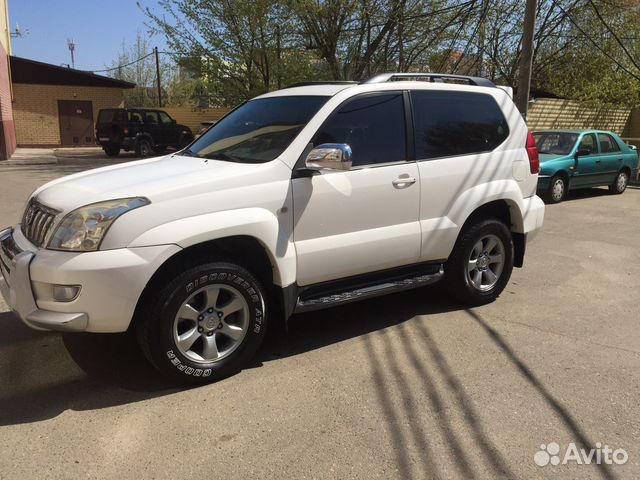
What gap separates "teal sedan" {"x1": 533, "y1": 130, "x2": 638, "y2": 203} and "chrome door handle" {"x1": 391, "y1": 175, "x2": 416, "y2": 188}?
25.4ft

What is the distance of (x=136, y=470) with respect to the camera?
277cm

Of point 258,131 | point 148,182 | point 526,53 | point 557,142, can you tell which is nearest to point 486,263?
point 258,131

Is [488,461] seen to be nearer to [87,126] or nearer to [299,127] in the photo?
[299,127]

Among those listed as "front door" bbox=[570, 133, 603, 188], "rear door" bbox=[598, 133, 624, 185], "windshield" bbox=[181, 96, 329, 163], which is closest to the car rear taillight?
"windshield" bbox=[181, 96, 329, 163]

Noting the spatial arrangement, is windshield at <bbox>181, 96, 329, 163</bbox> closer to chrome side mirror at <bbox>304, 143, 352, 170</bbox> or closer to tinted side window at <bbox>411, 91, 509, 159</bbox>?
chrome side mirror at <bbox>304, 143, 352, 170</bbox>

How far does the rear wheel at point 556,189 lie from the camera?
11.4m

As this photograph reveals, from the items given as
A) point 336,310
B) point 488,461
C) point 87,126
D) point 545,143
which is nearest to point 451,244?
point 336,310

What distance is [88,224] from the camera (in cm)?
321

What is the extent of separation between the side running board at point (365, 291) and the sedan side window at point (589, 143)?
354 inches

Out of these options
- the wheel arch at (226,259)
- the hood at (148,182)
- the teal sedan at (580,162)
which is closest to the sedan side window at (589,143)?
the teal sedan at (580,162)

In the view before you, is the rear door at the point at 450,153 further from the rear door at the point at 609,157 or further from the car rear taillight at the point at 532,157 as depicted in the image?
the rear door at the point at 609,157

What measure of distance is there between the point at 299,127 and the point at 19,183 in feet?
38.5

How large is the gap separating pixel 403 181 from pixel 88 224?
2.28 m

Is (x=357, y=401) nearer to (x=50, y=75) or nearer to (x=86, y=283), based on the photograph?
(x=86, y=283)
